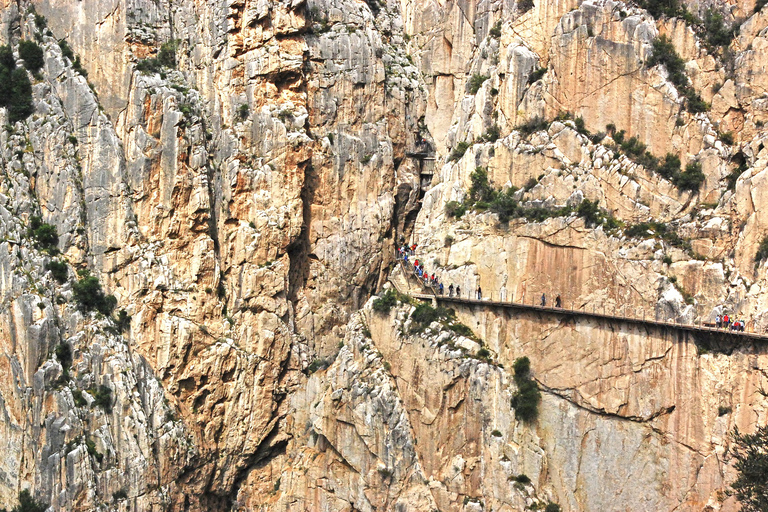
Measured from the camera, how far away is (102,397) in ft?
154

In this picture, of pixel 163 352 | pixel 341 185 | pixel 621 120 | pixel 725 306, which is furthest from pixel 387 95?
pixel 725 306

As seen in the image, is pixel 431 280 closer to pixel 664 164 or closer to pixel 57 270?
pixel 664 164

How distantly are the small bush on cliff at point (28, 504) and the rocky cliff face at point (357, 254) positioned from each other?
49 centimetres

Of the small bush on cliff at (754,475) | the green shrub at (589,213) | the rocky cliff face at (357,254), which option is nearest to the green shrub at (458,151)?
the rocky cliff face at (357,254)

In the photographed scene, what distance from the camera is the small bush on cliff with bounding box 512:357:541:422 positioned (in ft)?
148

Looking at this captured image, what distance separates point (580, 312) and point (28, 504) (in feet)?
94.2

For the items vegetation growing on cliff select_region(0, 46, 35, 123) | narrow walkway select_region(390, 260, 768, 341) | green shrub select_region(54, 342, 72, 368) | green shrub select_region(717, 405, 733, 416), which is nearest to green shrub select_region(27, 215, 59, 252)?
green shrub select_region(54, 342, 72, 368)

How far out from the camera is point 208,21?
5241 centimetres

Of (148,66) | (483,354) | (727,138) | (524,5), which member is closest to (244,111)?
(148,66)

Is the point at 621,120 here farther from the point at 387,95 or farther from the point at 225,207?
the point at 225,207

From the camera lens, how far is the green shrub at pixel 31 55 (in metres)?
50.4

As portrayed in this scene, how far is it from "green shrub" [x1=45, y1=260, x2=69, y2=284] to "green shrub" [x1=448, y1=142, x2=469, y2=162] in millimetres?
21579

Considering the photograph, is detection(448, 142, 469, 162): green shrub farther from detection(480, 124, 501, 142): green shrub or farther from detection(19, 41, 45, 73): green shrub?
detection(19, 41, 45, 73): green shrub

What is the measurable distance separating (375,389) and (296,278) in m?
8.54
